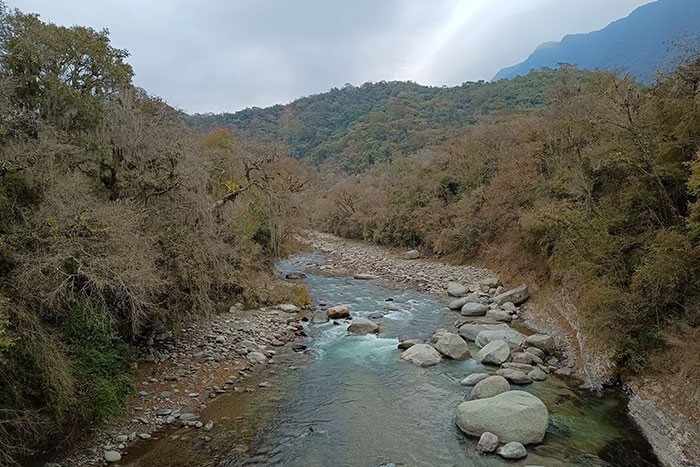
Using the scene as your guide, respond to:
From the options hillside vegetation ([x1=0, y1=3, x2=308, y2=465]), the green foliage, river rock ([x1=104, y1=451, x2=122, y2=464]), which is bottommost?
river rock ([x1=104, y1=451, x2=122, y2=464])

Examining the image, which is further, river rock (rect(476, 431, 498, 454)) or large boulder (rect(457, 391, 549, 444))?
large boulder (rect(457, 391, 549, 444))

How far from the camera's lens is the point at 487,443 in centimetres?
785

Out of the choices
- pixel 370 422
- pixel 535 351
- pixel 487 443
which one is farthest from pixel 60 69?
pixel 535 351

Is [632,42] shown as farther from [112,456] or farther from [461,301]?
[112,456]

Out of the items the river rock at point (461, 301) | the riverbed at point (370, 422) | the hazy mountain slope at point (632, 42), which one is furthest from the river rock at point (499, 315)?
the hazy mountain slope at point (632, 42)

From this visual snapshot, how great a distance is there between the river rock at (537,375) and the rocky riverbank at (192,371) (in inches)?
257

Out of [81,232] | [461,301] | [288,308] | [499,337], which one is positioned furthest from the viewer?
[461,301]

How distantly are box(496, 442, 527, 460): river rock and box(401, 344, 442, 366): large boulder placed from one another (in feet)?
14.3

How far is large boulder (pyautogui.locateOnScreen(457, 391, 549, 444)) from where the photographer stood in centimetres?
802

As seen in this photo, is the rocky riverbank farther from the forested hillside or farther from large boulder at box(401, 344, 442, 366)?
the forested hillside

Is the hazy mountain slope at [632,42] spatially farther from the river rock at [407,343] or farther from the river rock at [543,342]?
the river rock at [407,343]

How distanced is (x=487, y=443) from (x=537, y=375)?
3786mm

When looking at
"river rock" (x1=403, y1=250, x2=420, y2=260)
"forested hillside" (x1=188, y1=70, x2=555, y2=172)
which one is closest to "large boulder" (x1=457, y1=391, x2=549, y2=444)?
"river rock" (x1=403, y1=250, x2=420, y2=260)

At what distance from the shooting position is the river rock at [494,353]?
1187cm
